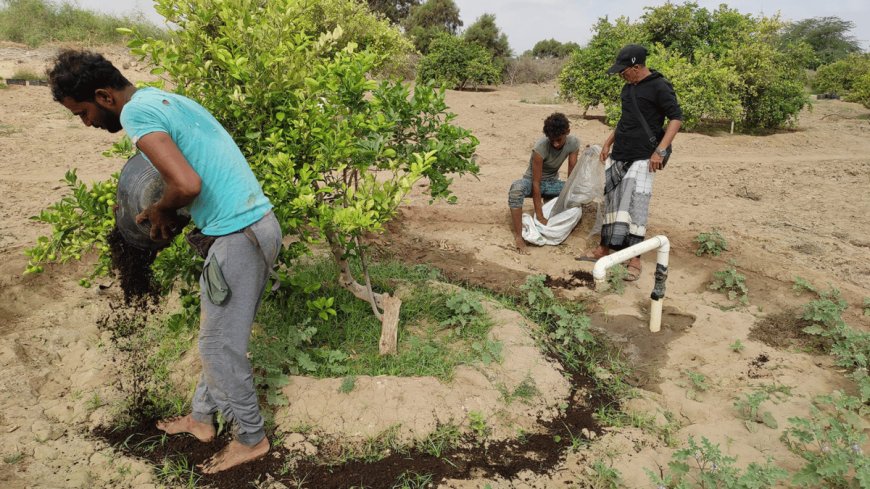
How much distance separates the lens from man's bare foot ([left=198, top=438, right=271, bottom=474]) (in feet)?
9.09

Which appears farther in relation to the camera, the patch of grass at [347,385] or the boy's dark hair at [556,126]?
the boy's dark hair at [556,126]

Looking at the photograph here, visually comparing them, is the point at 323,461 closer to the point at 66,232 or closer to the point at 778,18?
the point at 66,232

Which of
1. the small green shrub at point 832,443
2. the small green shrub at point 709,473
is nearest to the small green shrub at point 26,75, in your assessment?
the small green shrub at point 709,473

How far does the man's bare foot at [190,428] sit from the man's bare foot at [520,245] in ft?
11.4

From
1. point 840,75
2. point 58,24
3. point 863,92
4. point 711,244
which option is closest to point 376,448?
point 711,244

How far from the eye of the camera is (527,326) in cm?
400

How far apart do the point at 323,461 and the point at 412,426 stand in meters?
0.50

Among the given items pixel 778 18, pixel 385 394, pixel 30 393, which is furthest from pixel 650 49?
pixel 30 393

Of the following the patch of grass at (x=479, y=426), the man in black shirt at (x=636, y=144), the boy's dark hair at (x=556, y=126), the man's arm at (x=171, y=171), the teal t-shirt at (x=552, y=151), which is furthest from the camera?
the teal t-shirt at (x=552, y=151)

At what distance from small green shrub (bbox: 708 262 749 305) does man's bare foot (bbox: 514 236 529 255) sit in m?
1.70

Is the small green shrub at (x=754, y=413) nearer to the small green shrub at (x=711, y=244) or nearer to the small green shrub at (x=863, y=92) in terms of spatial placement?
the small green shrub at (x=711, y=244)

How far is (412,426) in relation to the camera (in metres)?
3.06

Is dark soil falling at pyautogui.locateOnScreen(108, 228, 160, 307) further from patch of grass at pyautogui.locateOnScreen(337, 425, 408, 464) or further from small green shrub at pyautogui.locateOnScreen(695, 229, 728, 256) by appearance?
small green shrub at pyautogui.locateOnScreen(695, 229, 728, 256)

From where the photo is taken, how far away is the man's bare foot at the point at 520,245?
564cm
